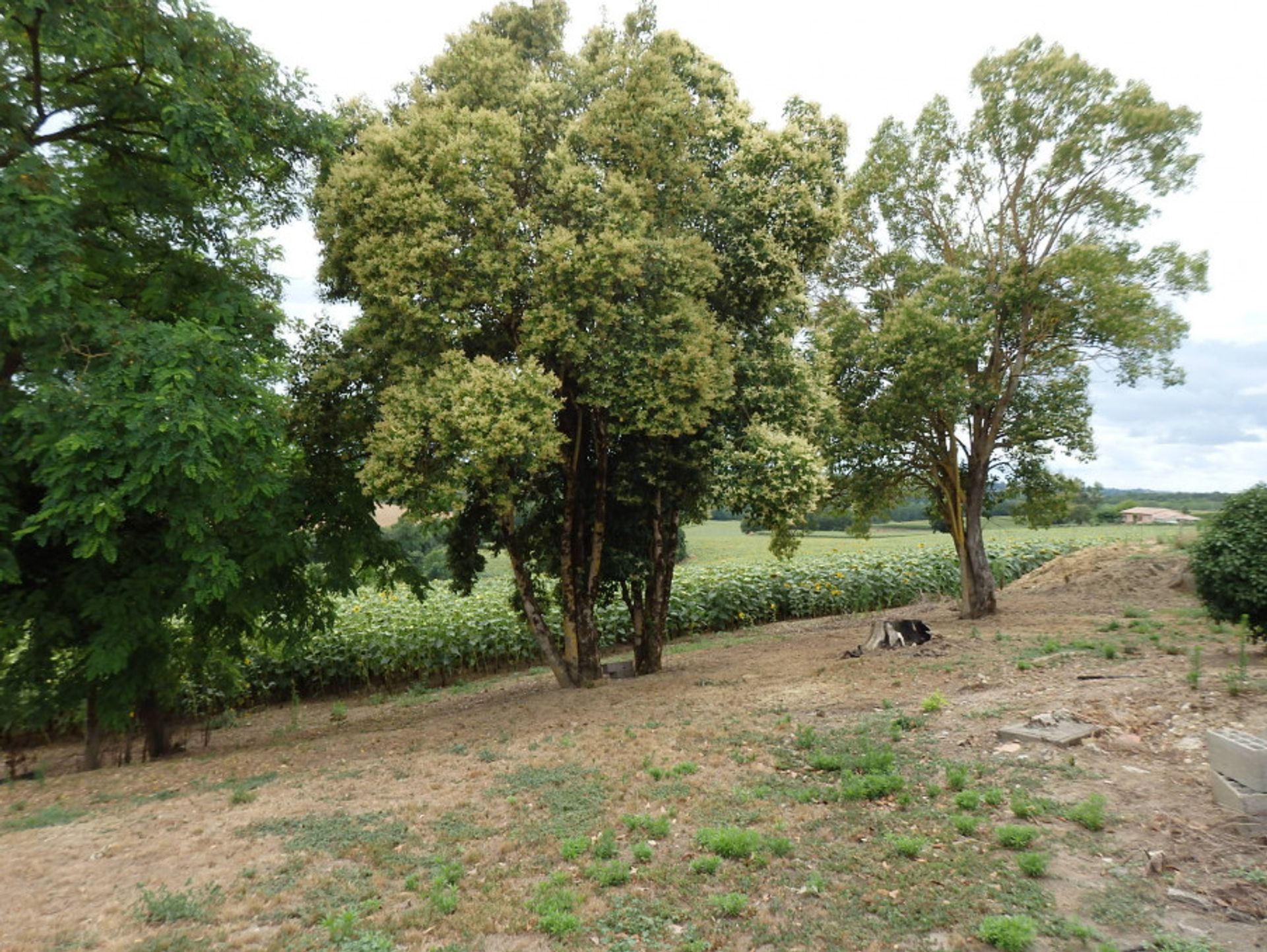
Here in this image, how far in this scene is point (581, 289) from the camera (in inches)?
391

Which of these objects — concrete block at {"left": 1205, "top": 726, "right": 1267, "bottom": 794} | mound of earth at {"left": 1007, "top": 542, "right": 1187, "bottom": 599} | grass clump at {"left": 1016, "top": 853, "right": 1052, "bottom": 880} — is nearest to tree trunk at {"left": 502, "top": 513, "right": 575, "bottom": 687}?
grass clump at {"left": 1016, "top": 853, "right": 1052, "bottom": 880}

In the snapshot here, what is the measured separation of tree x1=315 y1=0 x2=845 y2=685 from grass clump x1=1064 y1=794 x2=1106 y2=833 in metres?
5.10

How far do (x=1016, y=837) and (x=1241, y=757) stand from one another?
6.01 feet

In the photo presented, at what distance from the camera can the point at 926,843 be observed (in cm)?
557

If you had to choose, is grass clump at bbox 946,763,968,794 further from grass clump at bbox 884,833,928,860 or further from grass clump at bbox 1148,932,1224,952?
grass clump at bbox 1148,932,1224,952

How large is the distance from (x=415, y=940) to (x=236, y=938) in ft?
3.82

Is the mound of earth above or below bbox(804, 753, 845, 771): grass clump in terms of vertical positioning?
above

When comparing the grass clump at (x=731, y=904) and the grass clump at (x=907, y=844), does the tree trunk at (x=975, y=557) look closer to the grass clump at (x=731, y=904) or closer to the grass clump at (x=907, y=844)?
the grass clump at (x=907, y=844)

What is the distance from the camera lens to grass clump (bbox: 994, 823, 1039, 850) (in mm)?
5348

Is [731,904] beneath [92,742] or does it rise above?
above

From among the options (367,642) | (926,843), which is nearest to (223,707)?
(367,642)

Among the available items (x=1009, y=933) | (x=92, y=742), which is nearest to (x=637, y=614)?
(x=92, y=742)

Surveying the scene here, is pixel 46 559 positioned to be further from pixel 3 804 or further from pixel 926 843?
pixel 926 843

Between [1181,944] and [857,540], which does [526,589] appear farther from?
[857,540]
